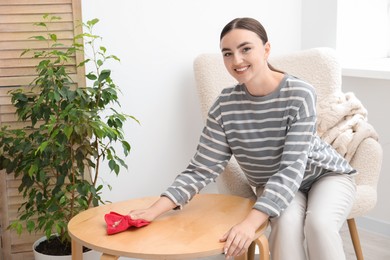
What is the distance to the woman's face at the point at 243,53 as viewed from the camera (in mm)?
1837

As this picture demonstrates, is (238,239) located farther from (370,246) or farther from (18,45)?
(370,246)

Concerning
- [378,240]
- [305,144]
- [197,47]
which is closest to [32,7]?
[197,47]

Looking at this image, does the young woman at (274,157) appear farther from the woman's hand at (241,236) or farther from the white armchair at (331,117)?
the white armchair at (331,117)

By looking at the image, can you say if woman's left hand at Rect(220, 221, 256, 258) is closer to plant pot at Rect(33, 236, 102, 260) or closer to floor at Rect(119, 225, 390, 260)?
plant pot at Rect(33, 236, 102, 260)

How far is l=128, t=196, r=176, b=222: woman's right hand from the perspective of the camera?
1766 millimetres

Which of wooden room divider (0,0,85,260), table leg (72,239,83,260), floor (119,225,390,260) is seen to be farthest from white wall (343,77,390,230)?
table leg (72,239,83,260)

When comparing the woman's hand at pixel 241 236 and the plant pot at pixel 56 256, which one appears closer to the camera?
the woman's hand at pixel 241 236

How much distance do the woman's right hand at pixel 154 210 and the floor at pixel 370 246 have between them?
0.85 metres

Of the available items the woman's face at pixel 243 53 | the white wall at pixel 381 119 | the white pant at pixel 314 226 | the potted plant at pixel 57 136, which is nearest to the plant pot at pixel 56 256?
the potted plant at pixel 57 136

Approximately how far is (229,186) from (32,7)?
965 mm

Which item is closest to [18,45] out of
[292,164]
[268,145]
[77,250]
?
[77,250]

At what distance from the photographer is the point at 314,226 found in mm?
1772

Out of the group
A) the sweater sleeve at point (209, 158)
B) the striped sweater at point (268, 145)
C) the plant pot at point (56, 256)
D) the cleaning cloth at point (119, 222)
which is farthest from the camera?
the plant pot at point (56, 256)

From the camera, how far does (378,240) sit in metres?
2.81
